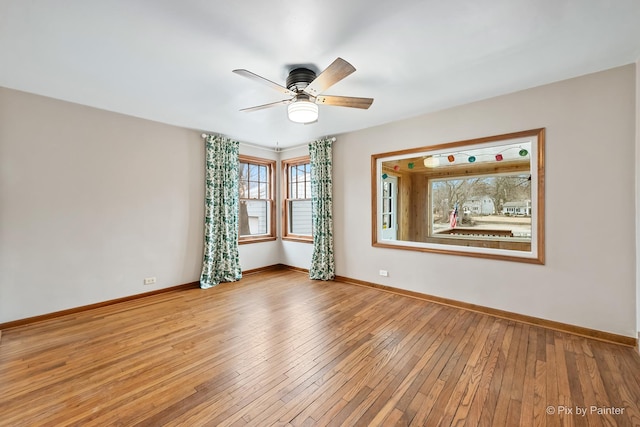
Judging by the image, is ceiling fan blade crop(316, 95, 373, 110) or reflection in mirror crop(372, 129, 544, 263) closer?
ceiling fan blade crop(316, 95, 373, 110)

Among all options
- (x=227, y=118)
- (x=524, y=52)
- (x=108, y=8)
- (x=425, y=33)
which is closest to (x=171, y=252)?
(x=227, y=118)

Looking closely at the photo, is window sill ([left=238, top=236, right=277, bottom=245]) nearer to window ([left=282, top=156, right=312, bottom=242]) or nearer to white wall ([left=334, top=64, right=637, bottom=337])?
window ([left=282, top=156, right=312, bottom=242])

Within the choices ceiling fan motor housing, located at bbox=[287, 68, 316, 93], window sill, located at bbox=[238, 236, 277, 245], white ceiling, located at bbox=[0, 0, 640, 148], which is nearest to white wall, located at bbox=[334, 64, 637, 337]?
white ceiling, located at bbox=[0, 0, 640, 148]

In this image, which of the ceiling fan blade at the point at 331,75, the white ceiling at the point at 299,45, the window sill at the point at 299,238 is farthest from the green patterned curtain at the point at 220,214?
the ceiling fan blade at the point at 331,75

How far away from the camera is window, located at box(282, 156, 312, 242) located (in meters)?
5.44

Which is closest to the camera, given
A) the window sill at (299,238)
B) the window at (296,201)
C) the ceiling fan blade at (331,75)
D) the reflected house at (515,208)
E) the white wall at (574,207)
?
the ceiling fan blade at (331,75)

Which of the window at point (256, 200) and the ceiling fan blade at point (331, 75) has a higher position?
the ceiling fan blade at point (331, 75)

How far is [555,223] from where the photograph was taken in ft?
9.07

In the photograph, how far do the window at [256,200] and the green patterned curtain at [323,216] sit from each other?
1.28m

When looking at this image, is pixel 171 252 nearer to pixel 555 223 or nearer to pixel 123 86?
pixel 123 86

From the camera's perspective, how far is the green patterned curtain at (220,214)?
14.4 feet

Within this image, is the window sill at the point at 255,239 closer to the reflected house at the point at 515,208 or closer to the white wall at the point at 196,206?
the white wall at the point at 196,206

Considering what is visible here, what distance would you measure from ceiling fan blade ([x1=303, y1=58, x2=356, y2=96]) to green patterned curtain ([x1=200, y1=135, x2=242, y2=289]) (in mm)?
2639

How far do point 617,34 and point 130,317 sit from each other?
5.46 meters
